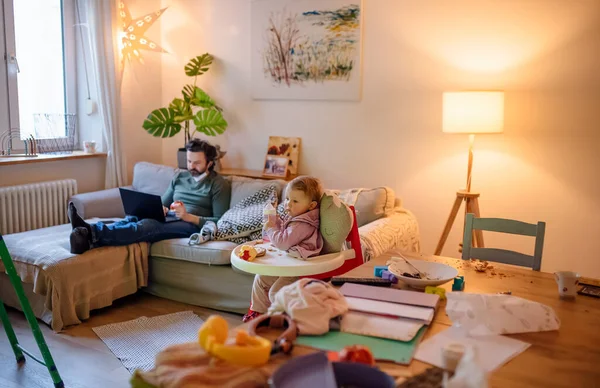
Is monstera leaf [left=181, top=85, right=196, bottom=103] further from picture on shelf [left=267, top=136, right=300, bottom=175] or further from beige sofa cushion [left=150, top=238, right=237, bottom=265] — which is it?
beige sofa cushion [left=150, top=238, right=237, bottom=265]

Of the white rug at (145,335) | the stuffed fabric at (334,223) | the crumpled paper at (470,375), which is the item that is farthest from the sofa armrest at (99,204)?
the crumpled paper at (470,375)

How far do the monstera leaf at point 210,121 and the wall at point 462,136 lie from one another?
250 millimetres

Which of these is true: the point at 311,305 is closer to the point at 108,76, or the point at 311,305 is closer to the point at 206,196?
the point at 206,196

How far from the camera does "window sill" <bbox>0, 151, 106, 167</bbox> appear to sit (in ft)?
12.8

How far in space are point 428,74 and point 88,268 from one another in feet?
8.22

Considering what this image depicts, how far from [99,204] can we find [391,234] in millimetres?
2138

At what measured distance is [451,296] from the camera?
1.61 m

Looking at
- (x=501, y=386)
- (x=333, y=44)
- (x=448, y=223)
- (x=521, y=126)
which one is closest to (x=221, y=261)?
(x=448, y=223)

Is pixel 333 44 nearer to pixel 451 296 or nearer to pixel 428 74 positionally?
pixel 428 74

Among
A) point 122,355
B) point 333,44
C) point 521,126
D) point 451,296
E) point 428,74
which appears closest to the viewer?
point 451,296

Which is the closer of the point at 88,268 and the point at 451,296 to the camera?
the point at 451,296

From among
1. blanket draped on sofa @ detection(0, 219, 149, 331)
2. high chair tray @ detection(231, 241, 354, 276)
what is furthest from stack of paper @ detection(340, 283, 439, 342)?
blanket draped on sofa @ detection(0, 219, 149, 331)

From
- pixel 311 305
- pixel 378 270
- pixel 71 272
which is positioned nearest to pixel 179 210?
pixel 71 272

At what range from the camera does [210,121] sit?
4.50 metres
